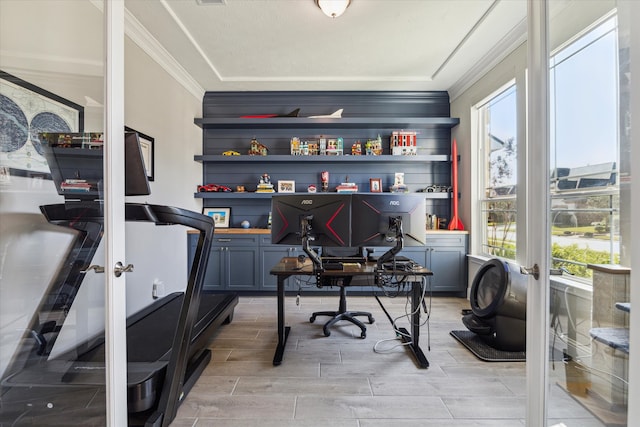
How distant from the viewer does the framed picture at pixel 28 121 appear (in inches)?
50.3

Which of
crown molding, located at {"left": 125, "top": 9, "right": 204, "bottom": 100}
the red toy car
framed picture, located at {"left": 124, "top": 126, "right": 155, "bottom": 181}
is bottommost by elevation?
the red toy car

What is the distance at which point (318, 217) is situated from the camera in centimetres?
195

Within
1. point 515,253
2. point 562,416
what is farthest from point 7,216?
point 515,253

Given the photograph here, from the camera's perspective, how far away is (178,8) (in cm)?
244

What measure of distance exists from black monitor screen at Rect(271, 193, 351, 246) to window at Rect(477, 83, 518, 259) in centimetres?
221

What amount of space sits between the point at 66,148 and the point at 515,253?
380 cm

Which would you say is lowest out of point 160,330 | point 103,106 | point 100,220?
point 160,330

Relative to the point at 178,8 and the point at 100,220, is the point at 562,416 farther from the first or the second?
the point at 178,8

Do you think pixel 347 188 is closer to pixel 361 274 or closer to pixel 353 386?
pixel 361 274

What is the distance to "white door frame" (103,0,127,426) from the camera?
1.16 meters

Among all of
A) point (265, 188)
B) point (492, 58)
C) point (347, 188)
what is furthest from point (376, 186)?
point (492, 58)

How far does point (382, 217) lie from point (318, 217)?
47 cm

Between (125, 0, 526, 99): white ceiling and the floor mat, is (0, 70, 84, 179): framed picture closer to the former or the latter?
(125, 0, 526, 99): white ceiling

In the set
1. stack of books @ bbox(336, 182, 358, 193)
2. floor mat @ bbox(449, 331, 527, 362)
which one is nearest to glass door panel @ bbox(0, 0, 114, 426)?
floor mat @ bbox(449, 331, 527, 362)
